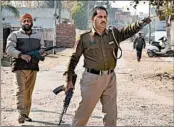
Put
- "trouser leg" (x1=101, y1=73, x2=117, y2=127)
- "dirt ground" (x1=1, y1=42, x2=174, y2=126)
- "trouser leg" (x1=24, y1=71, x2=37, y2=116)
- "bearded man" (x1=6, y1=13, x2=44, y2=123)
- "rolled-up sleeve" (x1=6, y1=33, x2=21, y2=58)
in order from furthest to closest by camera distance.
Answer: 1. "dirt ground" (x1=1, y1=42, x2=174, y2=126)
2. "trouser leg" (x1=24, y1=71, x2=37, y2=116)
3. "bearded man" (x1=6, y1=13, x2=44, y2=123)
4. "rolled-up sleeve" (x1=6, y1=33, x2=21, y2=58)
5. "trouser leg" (x1=101, y1=73, x2=117, y2=127)

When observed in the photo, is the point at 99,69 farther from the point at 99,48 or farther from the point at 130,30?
the point at 130,30

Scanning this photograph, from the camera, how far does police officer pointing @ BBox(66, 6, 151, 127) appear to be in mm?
6113

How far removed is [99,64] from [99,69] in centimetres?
7

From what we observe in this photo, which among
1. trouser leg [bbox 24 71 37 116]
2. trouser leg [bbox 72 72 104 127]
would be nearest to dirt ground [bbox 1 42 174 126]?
trouser leg [bbox 24 71 37 116]

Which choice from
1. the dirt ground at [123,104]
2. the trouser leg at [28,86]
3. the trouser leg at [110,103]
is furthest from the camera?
the dirt ground at [123,104]

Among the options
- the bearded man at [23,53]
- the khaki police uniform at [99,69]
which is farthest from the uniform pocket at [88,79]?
the bearded man at [23,53]

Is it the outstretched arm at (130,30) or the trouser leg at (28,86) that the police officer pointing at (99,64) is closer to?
the outstretched arm at (130,30)

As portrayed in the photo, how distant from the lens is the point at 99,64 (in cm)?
614

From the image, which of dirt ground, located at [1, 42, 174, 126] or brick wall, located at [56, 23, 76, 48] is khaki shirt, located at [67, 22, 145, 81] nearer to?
dirt ground, located at [1, 42, 174, 126]

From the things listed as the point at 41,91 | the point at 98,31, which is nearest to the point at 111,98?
the point at 98,31

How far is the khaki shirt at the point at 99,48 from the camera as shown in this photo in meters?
6.11

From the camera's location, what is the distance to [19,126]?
783 cm

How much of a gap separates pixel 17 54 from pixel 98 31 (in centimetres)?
208

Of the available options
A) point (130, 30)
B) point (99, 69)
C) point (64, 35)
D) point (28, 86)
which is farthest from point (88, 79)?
point (64, 35)
